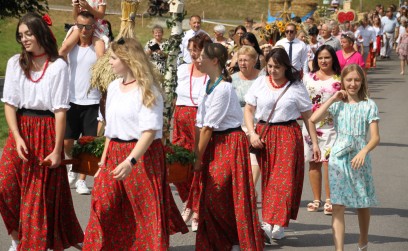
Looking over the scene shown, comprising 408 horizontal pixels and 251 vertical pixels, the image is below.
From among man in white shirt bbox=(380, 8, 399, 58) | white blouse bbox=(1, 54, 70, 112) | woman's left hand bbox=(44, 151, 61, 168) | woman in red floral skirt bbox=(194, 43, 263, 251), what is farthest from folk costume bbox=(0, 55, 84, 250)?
man in white shirt bbox=(380, 8, 399, 58)

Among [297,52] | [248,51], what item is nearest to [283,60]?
[248,51]

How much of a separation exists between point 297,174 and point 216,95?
4.51ft

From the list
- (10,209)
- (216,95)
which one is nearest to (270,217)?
(216,95)

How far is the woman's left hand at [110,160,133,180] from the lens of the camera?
6336mm

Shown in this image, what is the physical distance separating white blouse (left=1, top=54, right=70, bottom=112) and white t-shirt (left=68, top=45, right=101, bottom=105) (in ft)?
7.97

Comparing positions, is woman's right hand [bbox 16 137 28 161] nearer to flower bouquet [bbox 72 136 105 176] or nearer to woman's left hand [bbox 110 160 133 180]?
flower bouquet [bbox 72 136 105 176]

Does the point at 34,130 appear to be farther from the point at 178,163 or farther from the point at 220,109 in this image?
the point at 220,109

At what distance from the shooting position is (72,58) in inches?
384

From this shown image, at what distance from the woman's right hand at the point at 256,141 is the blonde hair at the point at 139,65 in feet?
6.42

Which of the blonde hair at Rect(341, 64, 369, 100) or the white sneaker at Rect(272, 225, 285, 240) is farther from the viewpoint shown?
the white sneaker at Rect(272, 225, 285, 240)

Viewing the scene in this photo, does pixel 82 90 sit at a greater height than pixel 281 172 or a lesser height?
greater

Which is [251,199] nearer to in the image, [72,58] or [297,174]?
[297,174]

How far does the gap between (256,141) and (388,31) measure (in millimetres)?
30166

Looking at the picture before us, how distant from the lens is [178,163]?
7523 millimetres
